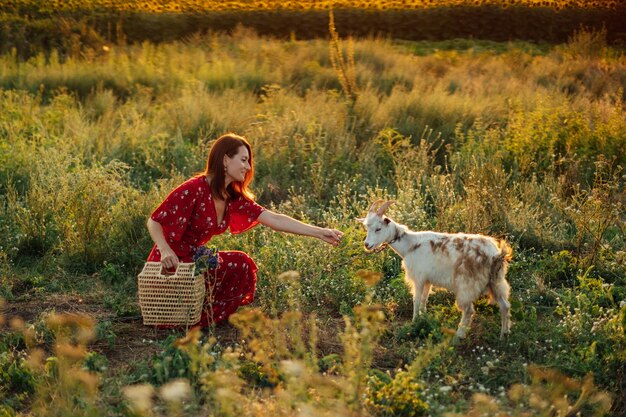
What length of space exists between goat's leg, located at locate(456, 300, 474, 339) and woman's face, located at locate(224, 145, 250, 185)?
186cm

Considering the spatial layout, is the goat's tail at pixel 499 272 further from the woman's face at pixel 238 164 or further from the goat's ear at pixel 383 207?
the woman's face at pixel 238 164

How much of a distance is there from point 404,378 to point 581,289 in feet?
8.61

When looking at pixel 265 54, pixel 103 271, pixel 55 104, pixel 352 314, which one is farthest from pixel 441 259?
pixel 265 54

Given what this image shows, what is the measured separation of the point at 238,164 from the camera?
235 inches

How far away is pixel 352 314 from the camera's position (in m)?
6.32

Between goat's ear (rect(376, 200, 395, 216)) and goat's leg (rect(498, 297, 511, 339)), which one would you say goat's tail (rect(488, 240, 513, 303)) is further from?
goat's ear (rect(376, 200, 395, 216))

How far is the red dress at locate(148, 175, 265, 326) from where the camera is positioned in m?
5.99

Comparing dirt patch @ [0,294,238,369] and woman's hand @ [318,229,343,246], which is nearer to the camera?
dirt patch @ [0,294,238,369]

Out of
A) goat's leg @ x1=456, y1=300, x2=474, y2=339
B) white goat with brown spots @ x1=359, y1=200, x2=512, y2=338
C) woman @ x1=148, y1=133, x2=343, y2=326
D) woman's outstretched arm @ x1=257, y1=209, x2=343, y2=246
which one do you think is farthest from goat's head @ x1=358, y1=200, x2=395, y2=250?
goat's leg @ x1=456, y1=300, x2=474, y2=339

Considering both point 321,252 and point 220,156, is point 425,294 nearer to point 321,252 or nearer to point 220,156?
point 321,252

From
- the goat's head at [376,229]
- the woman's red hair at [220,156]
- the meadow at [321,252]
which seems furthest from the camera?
the woman's red hair at [220,156]

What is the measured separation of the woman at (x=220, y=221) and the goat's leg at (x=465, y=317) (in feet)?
3.40

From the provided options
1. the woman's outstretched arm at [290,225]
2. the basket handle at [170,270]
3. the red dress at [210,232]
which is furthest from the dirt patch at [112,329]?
the woman's outstretched arm at [290,225]

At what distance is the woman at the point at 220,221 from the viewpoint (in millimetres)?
5977
